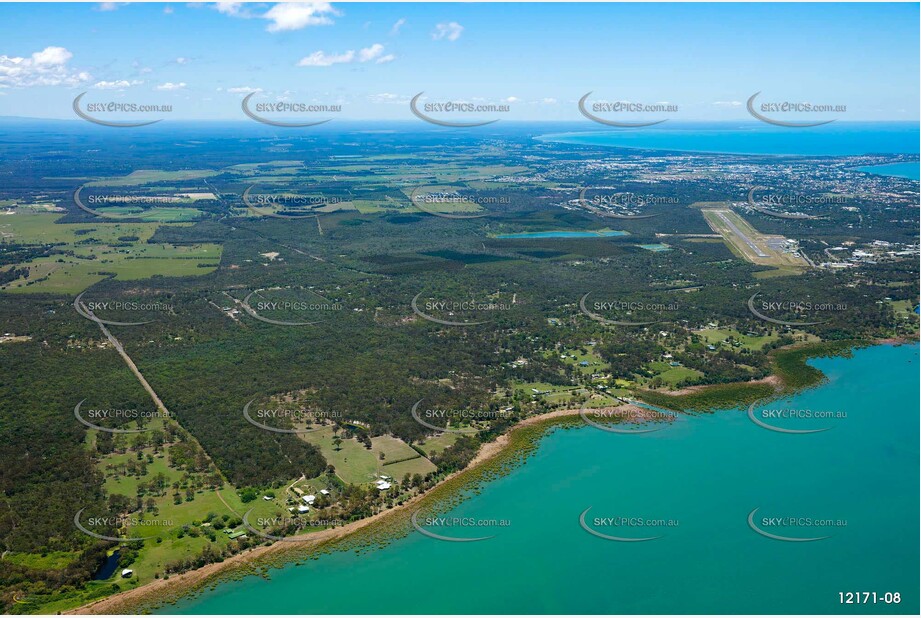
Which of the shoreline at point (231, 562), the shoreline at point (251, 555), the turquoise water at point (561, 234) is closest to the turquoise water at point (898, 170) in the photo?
the turquoise water at point (561, 234)

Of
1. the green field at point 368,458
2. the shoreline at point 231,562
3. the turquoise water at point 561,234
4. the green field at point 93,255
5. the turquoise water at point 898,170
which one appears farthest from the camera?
the turquoise water at point 898,170

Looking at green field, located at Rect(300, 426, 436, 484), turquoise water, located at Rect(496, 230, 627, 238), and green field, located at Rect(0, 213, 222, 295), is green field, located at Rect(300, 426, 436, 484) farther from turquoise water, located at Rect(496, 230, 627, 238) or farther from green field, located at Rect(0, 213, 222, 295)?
turquoise water, located at Rect(496, 230, 627, 238)

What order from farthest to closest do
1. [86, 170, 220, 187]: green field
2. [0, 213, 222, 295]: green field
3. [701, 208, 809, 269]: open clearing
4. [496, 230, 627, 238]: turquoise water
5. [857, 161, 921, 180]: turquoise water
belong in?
[857, 161, 921, 180]: turquoise water, [86, 170, 220, 187]: green field, [496, 230, 627, 238]: turquoise water, [701, 208, 809, 269]: open clearing, [0, 213, 222, 295]: green field

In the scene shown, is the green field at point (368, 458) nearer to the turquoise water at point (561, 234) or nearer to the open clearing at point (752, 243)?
the open clearing at point (752, 243)

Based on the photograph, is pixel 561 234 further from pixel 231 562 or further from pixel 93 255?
pixel 231 562

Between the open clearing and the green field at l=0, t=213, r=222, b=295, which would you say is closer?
the green field at l=0, t=213, r=222, b=295

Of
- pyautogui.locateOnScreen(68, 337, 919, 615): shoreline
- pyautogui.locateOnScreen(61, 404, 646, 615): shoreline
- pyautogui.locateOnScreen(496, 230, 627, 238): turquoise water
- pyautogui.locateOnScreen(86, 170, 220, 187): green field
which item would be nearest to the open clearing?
pyautogui.locateOnScreen(496, 230, 627, 238): turquoise water

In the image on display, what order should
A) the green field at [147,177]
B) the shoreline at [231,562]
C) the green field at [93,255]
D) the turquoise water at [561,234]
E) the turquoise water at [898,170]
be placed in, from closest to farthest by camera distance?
the shoreline at [231,562] → the green field at [93,255] → the turquoise water at [561,234] → the green field at [147,177] → the turquoise water at [898,170]

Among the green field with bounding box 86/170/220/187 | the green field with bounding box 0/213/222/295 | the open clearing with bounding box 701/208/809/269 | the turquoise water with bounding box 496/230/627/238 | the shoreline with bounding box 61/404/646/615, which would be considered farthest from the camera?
the green field with bounding box 86/170/220/187
